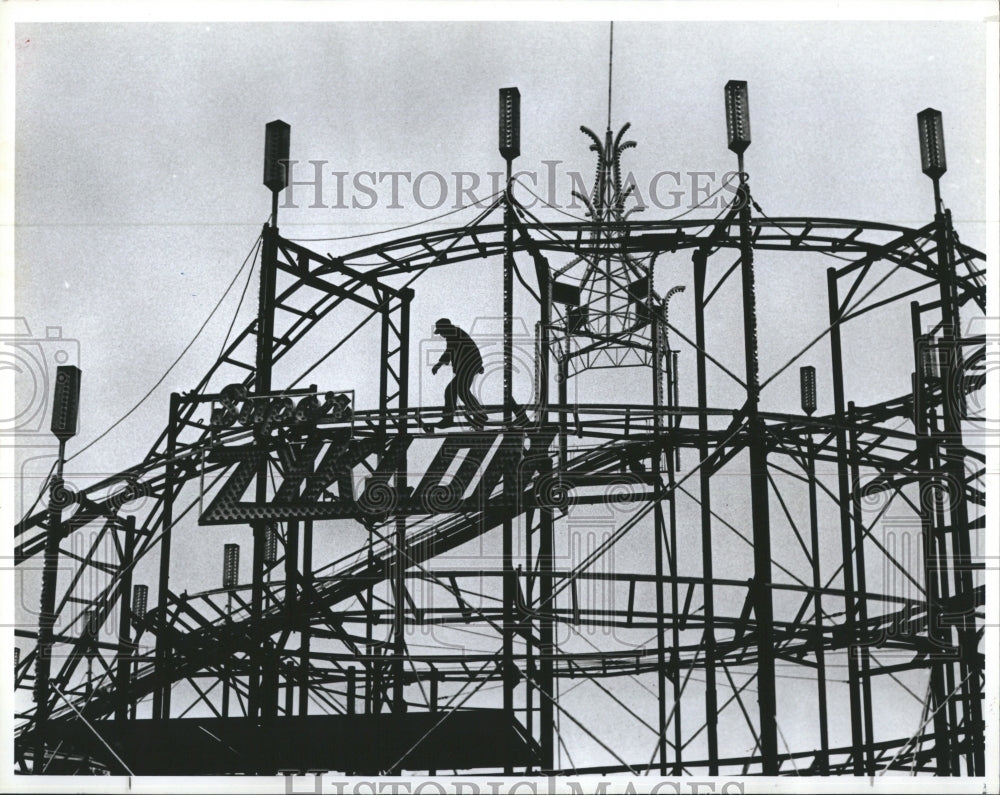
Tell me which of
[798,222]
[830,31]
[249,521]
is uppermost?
[830,31]

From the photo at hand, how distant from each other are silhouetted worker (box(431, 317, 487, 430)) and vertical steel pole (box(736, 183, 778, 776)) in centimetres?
345

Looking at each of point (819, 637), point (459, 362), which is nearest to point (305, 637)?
point (459, 362)

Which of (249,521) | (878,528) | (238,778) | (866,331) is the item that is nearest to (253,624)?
(249,521)

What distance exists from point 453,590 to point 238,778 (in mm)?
5089

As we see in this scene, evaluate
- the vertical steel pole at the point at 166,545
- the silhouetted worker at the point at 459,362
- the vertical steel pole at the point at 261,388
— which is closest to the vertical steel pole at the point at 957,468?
the silhouetted worker at the point at 459,362

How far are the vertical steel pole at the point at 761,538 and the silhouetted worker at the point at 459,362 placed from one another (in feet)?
11.3

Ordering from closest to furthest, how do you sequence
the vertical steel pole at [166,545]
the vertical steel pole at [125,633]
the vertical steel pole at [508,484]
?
the vertical steel pole at [508,484], the vertical steel pole at [166,545], the vertical steel pole at [125,633]

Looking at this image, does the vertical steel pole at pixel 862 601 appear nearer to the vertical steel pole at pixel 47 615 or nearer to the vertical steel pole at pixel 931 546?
the vertical steel pole at pixel 931 546

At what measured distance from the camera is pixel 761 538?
51.0 ft

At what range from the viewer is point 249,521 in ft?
52.4

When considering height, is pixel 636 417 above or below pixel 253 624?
above

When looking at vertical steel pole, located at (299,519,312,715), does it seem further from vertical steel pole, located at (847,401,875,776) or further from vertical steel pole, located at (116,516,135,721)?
vertical steel pole, located at (847,401,875,776)

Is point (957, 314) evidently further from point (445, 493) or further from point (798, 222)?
point (445, 493)

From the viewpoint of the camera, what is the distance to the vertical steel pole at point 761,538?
49.1ft
